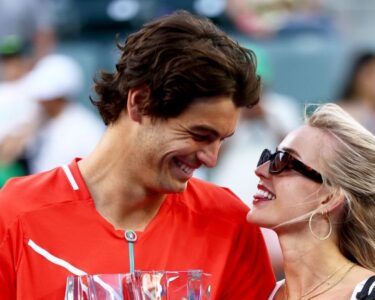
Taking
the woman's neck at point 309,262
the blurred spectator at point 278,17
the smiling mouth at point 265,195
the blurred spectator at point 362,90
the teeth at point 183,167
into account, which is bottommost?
the blurred spectator at point 362,90

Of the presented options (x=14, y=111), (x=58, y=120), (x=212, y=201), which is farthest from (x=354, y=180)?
(x=14, y=111)

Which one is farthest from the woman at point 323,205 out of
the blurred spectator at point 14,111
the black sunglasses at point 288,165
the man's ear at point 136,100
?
the blurred spectator at point 14,111

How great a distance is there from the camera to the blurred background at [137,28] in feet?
21.2

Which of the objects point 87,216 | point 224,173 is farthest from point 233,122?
point 224,173

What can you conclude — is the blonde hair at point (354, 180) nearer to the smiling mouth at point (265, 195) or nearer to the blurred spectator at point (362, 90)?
the smiling mouth at point (265, 195)

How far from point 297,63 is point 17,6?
6.62 ft

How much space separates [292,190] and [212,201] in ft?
0.97

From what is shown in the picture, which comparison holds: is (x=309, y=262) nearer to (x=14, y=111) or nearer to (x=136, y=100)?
(x=136, y=100)

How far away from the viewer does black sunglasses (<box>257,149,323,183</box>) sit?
372cm

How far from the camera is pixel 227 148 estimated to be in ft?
20.6

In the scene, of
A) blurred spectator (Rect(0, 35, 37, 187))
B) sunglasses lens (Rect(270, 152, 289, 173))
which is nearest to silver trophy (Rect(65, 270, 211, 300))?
sunglasses lens (Rect(270, 152, 289, 173))

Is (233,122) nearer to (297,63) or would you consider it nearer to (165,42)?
(165,42)

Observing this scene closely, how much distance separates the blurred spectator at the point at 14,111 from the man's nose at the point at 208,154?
2.74 metres

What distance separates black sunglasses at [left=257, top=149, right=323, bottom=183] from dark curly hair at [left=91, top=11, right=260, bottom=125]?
0.69ft
